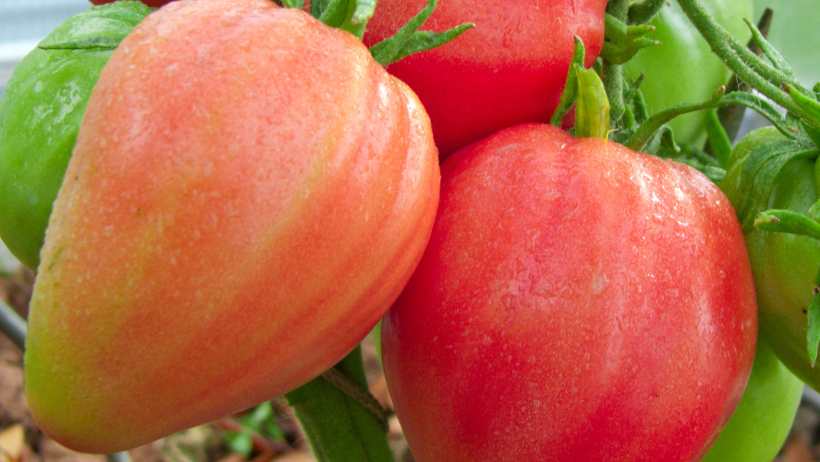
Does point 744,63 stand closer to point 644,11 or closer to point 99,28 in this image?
point 644,11

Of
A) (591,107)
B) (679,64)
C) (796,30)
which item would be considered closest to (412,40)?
(591,107)

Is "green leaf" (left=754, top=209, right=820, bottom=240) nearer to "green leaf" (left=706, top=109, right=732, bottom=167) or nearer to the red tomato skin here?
the red tomato skin

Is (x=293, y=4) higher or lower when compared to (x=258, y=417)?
higher

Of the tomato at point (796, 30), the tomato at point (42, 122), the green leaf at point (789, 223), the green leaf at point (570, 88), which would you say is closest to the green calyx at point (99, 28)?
the tomato at point (42, 122)

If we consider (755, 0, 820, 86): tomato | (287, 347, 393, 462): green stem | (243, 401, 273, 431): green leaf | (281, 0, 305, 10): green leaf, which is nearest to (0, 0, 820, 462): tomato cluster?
(281, 0, 305, 10): green leaf

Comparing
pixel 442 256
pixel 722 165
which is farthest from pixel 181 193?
pixel 722 165

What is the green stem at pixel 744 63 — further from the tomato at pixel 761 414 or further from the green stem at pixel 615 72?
the tomato at pixel 761 414

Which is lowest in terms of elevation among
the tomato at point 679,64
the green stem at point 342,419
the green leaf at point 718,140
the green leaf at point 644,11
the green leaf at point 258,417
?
the green leaf at point 258,417
